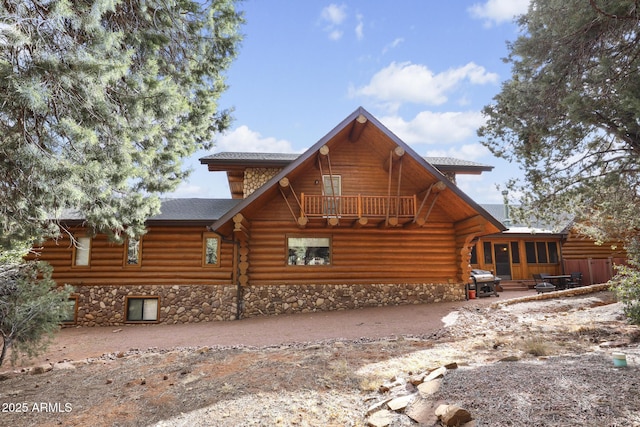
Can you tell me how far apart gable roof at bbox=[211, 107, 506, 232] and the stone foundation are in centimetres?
301

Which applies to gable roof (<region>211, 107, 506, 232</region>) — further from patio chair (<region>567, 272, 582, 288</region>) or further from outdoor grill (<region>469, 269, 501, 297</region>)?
patio chair (<region>567, 272, 582, 288</region>)

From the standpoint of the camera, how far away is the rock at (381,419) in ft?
11.5

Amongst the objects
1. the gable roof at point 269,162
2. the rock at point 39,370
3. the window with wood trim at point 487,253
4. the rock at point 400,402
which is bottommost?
the rock at point 39,370

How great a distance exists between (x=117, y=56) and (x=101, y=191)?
233cm

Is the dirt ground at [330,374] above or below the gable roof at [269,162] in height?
below

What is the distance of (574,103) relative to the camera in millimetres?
7586

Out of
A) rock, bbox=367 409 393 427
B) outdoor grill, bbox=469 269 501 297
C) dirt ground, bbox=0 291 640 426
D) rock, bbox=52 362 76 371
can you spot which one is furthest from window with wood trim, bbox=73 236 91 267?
outdoor grill, bbox=469 269 501 297

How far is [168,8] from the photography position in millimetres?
6516

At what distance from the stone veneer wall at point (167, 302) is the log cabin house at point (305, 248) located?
4 centimetres

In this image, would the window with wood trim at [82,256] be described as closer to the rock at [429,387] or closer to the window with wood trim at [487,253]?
the rock at [429,387]

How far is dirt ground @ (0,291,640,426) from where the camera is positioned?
3.53 meters

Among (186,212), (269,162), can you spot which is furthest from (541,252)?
(186,212)

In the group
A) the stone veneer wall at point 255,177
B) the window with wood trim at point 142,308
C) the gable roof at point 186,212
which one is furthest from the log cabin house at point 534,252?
the window with wood trim at point 142,308

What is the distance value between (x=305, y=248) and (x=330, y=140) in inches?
166
